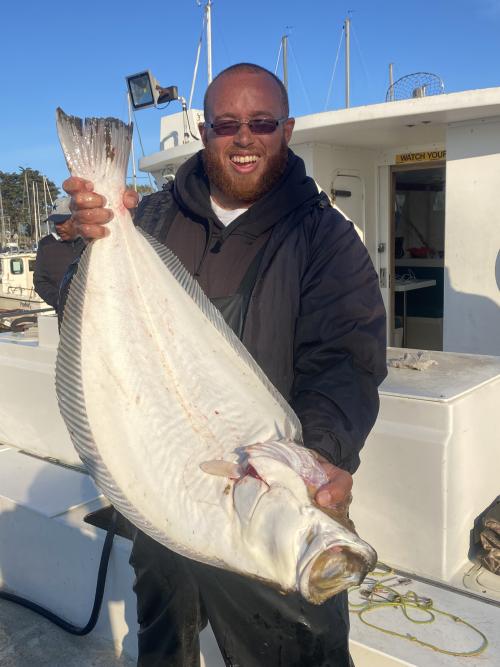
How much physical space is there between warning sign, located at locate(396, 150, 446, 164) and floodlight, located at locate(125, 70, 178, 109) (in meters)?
2.56

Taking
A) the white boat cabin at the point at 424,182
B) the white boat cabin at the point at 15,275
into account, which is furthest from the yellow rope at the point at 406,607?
the white boat cabin at the point at 15,275

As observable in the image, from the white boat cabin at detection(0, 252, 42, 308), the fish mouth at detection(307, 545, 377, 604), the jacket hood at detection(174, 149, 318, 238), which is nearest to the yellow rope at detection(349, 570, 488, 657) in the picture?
the fish mouth at detection(307, 545, 377, 604)

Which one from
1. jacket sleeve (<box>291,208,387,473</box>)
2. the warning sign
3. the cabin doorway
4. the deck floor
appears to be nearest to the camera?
jacket sleeve (<box>291,208,387,473</box>)

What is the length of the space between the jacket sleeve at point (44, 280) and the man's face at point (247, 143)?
0.81 metres

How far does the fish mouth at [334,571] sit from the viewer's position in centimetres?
125

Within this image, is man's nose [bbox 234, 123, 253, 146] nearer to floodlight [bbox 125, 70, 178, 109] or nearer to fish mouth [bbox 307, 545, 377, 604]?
fish mouth [bbox 307, 545, 377, 604]

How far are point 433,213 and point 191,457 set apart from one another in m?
8.06

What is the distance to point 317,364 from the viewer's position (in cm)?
186

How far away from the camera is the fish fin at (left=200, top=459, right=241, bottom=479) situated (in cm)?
146

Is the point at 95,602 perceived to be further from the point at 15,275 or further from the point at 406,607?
the point at 15,275

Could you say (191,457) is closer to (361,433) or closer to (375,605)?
(361,433)

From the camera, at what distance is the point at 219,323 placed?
70.5 inches

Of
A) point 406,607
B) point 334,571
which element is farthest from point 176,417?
point 406,607

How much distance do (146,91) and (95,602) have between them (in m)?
5.96
